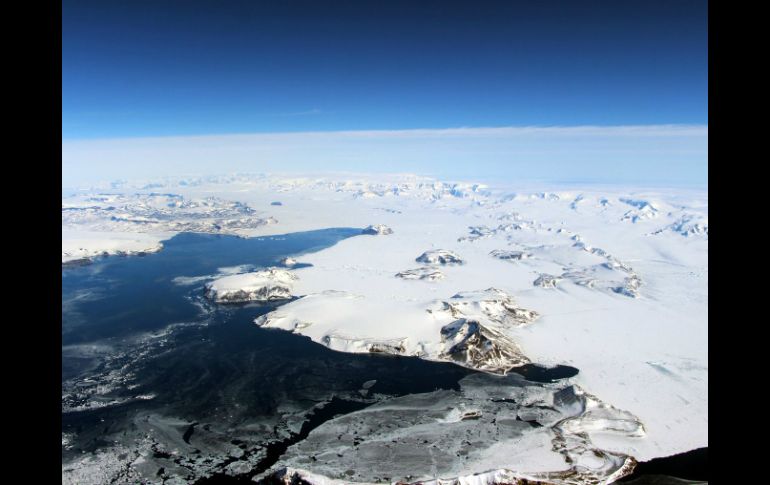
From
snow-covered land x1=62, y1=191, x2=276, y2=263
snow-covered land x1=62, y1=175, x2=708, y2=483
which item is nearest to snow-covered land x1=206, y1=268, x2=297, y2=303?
snow-covered land x1=62, y1=175, x2=708, y2=483

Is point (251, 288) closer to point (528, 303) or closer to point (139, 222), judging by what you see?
point (528, 303)

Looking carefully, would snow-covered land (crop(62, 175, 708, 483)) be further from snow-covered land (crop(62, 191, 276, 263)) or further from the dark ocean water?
the dark ocean water

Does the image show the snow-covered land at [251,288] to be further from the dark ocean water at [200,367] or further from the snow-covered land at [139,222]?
the snow-covered land at [139,222]

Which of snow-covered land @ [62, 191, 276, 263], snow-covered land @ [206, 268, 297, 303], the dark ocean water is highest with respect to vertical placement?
snow-covered land @ [62, 191, 276, 263]

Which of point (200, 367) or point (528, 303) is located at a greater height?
point (528, 303)

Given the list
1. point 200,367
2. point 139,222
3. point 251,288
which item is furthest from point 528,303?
point 139,222

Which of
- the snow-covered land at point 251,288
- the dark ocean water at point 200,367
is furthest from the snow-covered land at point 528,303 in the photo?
the dark ocean water at point 200,367
